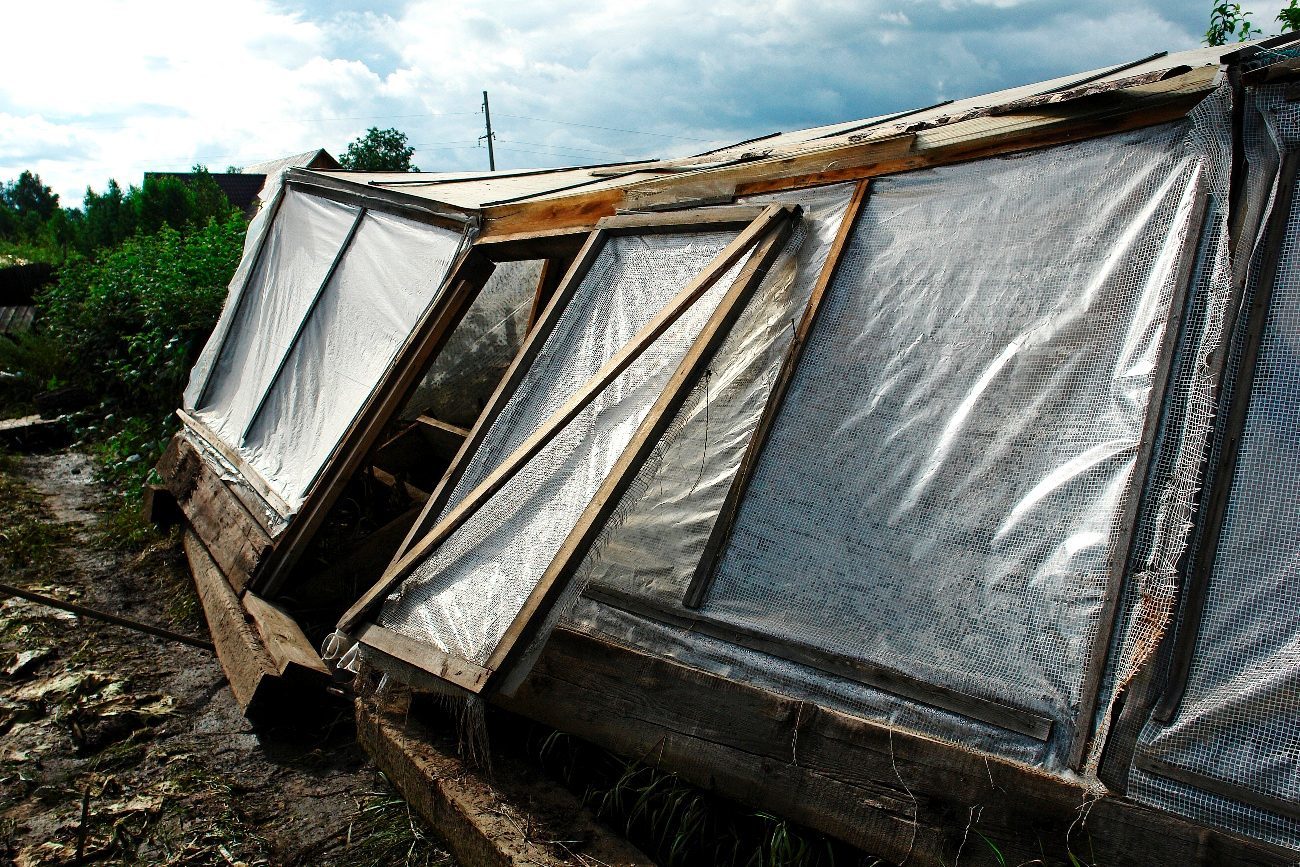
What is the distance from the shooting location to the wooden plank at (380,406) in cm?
459

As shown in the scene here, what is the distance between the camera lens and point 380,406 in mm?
4770

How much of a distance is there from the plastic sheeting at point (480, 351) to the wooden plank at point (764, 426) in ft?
9.80

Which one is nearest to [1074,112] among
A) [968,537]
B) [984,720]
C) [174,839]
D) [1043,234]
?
[1043,234]

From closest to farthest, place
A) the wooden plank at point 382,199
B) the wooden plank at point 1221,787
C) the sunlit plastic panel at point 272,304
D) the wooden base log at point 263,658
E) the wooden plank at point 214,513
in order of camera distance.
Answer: the wooden plank at point 1221,787, the wooden base log at point 263,658, the wooden plank at point 214,513, the wooden plank at point 382,199, the sunlit plastic panel at point 272,304

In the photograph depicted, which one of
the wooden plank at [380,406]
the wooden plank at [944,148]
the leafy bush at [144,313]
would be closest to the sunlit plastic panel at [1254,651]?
the wooden plank at [944,148]

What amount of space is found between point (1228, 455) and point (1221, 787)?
30.0 inches

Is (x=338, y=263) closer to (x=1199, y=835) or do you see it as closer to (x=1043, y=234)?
(x=1043, y=234)

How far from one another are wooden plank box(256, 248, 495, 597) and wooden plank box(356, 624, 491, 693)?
1344 mm

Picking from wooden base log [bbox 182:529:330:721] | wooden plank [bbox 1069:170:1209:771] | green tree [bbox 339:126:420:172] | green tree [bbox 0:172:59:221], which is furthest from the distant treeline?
green tree [bbox 0:172:59:221]

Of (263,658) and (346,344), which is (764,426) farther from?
(346,344)

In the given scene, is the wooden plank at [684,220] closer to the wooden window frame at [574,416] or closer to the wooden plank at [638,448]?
the wooden window frame at [574,416]

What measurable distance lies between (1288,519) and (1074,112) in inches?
54.7

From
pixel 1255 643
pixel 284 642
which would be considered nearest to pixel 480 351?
pixel 284 642

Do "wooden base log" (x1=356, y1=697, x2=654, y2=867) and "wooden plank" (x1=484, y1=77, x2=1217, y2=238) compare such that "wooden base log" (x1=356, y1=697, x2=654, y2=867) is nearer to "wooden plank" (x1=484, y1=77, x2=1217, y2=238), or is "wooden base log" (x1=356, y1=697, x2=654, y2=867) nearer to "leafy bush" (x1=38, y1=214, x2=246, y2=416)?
"wooden plank" (x1=484, y1=77, x2=1217, y2=238)
